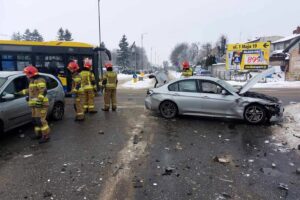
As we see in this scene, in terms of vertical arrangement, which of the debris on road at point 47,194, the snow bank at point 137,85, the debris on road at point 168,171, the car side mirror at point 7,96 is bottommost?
the debris on road at point 47,194

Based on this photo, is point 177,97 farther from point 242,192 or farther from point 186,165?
point 242,192

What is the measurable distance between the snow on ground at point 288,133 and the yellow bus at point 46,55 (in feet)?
33.9

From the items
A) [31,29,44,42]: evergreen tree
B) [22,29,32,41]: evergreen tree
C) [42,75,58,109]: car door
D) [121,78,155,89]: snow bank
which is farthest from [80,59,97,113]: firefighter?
[22,29,32,41]: evergreen tree

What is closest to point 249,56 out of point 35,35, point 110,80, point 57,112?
point 110,80

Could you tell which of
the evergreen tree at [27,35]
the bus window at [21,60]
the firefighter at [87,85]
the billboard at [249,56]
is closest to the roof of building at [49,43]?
the bus window at [21,60]

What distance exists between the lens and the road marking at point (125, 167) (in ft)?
12.9

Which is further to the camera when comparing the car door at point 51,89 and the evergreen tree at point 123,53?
the evergreen tree at point 123,53

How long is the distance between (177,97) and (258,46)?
993 inches

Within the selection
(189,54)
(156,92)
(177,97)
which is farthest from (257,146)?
(189,54)

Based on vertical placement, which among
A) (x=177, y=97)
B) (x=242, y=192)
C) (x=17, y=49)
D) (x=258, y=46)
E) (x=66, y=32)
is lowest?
(x=242, y=192)

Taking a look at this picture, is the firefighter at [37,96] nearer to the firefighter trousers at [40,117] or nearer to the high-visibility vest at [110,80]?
the firefighter trousers at [40,117]

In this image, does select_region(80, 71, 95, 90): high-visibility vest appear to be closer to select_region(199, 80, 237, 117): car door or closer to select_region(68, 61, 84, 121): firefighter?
select_region(68, 61, 84, 121): firefighter

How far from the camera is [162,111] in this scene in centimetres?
928

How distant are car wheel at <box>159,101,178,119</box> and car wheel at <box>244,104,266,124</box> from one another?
2.27 m
